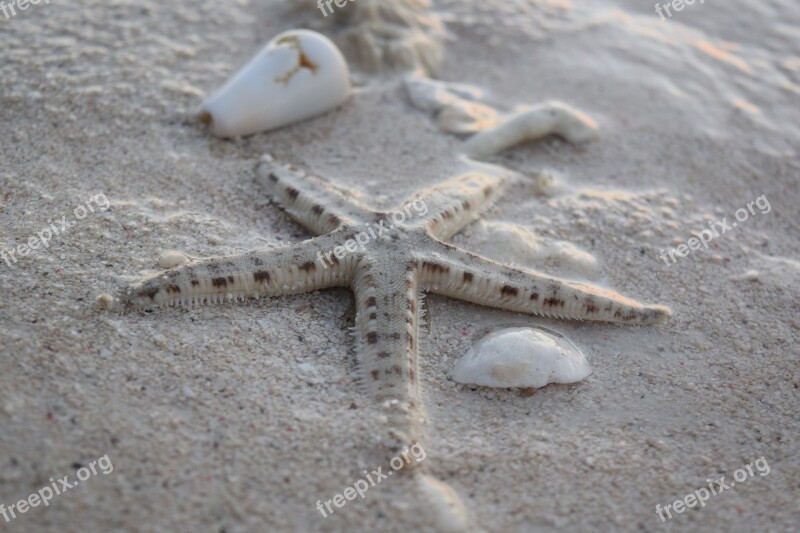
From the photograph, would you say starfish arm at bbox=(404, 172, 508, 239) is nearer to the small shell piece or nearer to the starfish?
the starfish

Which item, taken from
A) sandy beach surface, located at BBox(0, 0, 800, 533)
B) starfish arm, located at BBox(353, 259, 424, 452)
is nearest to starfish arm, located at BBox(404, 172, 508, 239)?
sandy beach surface, located at BBox(0, 0, 800, 533)

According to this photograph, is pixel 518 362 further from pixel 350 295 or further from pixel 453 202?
pixel 453 202

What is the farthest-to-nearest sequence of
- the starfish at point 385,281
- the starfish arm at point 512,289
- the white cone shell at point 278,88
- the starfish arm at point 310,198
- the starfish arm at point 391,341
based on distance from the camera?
1. the white cone shell at point 278,88
2. the starfish arm at point 310,198
3. the starfish arm at point 512,289
4. the starfish at point 385,281
5. the starfish arm at point 391,341

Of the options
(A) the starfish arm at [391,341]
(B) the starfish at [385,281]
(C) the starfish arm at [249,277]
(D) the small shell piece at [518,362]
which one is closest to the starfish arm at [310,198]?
(B) the starfish at [385,281]

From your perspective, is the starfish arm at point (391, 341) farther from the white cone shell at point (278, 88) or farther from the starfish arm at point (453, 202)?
the white cone shell at point (278, 88)

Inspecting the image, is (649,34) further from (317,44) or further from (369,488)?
(369,488)

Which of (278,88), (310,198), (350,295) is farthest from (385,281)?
(278,88)

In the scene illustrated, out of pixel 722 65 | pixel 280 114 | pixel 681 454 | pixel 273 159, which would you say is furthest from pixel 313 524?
pixel 722 65
